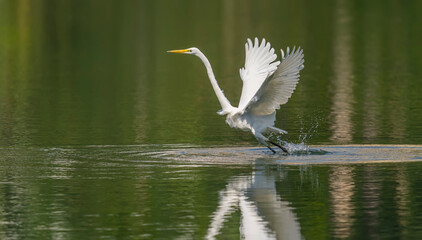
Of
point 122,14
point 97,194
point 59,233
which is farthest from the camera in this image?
point 122,14

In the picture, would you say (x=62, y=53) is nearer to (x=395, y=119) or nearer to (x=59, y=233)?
(x=395, y=119)

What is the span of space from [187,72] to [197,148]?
73.1ft

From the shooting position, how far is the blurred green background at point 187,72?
86.1 ft

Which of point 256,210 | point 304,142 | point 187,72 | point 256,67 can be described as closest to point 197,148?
point 256,67

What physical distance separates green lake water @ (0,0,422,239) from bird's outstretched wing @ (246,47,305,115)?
0.96m

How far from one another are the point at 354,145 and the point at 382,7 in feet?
218

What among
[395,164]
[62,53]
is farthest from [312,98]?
[62,53]

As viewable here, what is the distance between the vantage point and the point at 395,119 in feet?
90.5

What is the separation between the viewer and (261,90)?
21.2 metres

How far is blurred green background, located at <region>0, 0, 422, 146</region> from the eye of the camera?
2625 cm

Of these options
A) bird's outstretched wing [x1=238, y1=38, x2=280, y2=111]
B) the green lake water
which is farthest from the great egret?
the green lake water

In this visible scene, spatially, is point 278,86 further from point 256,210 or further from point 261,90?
point 256,210

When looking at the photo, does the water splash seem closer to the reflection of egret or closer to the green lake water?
the green lake water

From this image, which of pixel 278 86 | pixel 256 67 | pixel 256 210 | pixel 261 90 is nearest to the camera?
pixel 256 210
